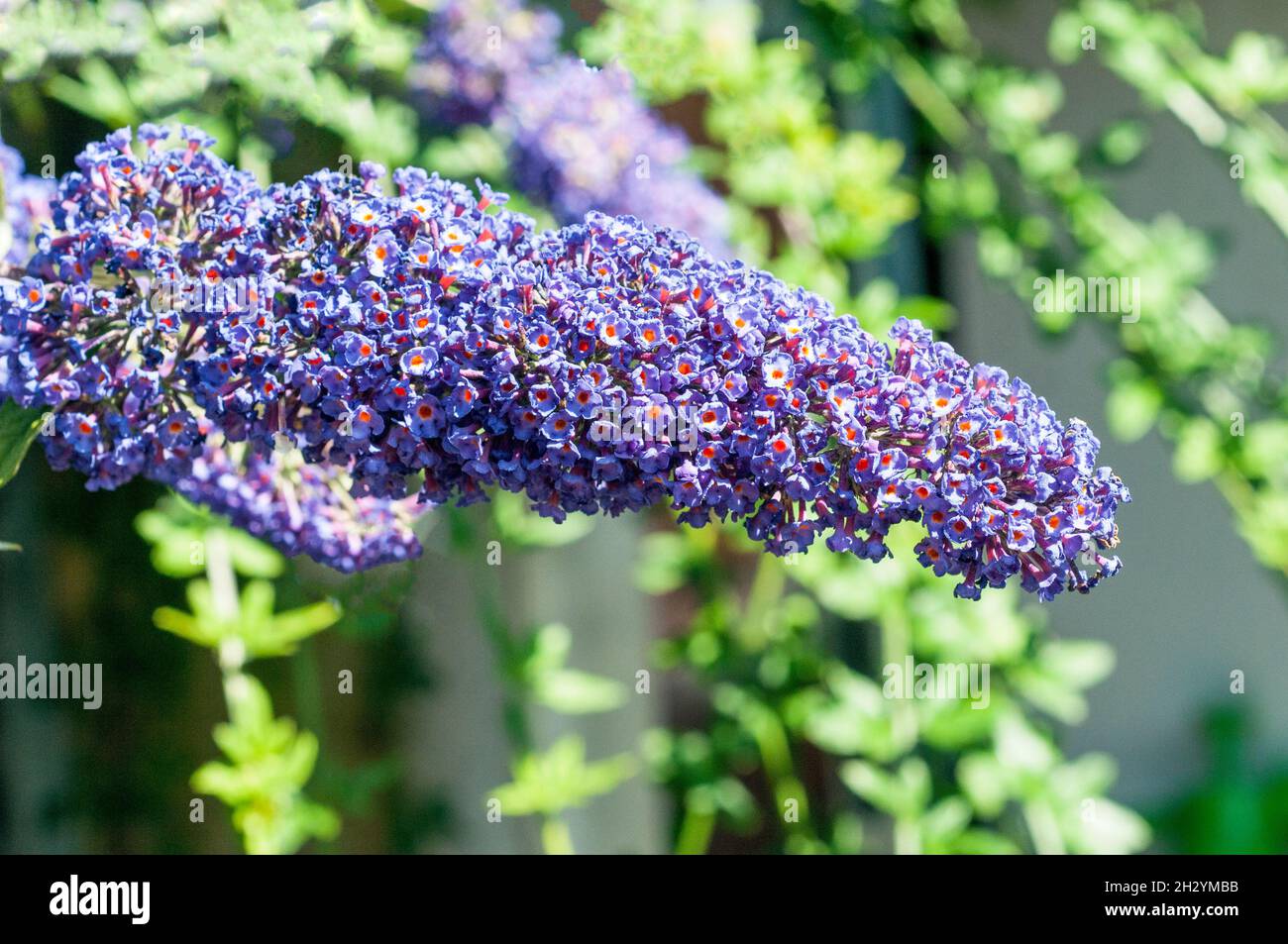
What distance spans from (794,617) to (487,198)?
1.33 meters

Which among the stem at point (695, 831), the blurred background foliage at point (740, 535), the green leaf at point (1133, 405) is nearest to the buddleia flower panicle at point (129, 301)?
the blurred background foliage at point (740, 535)

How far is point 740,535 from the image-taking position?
2043mm

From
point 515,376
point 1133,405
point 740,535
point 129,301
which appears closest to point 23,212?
point 129,301

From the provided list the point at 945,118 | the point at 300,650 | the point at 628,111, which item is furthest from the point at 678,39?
the point at 300,650

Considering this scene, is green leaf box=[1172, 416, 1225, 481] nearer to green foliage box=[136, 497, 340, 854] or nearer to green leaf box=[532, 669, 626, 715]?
green leaf box=[532, 669, 626, 715]

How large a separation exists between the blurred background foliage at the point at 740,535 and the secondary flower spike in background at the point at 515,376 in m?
0.51

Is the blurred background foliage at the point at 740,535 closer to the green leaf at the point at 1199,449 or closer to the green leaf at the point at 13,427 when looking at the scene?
the green leaf at the point at 1199,449

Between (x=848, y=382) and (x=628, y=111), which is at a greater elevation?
(x=628, y=111)

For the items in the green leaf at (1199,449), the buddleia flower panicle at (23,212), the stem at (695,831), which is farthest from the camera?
the stem at (695,831)

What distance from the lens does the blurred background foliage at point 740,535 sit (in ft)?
5.03

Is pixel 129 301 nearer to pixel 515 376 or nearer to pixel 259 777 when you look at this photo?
pixel 515 376

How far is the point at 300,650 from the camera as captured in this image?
73.3 inches

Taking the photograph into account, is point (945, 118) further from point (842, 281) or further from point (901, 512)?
point (901, 512)

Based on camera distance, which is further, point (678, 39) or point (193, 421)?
point (678, 39)
